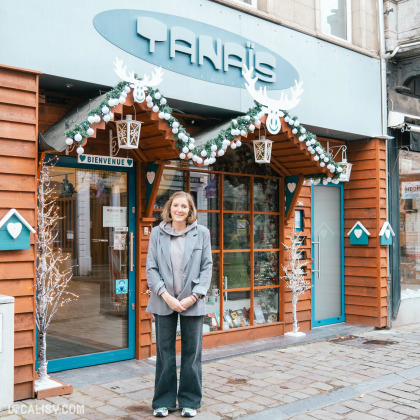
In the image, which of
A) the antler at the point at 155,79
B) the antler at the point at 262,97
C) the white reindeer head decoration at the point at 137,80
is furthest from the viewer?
the antler at the point at 262,97

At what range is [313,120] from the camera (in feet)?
26.2

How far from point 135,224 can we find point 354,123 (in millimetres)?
4154

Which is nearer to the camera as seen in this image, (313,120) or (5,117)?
(5,117)

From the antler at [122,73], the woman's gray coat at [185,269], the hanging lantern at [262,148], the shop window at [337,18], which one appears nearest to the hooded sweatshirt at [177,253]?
the woman's gray coat at [185,269]

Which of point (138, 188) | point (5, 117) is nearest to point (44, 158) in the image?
point (5, 117)

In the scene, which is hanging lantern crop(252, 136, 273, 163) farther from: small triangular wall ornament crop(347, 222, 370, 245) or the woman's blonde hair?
small triangular wall ornament crop(347, 222, 370, 245)

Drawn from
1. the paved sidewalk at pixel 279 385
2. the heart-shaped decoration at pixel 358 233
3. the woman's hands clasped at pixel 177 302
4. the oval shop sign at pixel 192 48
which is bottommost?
the paved sidewalk at pixel 279 385

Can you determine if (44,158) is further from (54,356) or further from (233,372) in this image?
(233,372)

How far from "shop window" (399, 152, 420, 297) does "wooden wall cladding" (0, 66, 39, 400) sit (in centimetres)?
668

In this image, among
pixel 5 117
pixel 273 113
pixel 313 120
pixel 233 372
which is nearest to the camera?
pixel 5 117

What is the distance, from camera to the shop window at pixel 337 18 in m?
8.91

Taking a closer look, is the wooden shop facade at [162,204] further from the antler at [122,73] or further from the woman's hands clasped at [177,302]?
the woman's hands clasped at [177,302]

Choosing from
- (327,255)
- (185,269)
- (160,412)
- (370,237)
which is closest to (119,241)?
(185,269)

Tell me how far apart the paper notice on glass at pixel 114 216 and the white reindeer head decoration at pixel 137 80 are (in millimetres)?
1571
